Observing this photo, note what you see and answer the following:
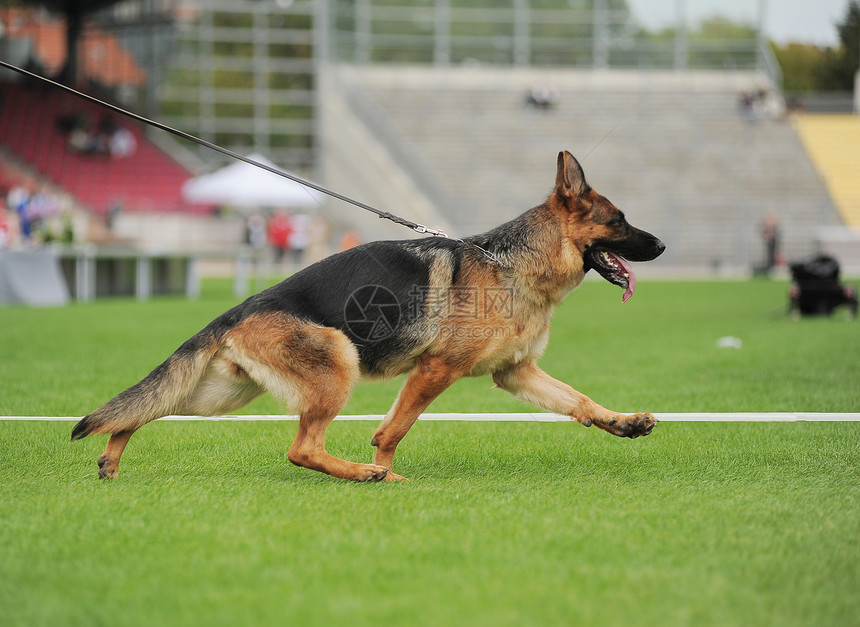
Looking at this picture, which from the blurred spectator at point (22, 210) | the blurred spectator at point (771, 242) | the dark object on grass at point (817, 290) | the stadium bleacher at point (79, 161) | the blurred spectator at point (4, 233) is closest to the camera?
the dark object on grass at point (817, 290)

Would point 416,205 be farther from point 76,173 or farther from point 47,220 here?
point 47,220

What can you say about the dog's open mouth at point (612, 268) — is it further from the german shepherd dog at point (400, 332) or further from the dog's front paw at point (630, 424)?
the dog's front paw at point (630, 424)

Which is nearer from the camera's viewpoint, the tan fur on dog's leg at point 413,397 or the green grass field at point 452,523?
the green grass field at point 452,523

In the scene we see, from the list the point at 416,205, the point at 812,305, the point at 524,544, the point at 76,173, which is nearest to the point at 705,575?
the point at 524,544

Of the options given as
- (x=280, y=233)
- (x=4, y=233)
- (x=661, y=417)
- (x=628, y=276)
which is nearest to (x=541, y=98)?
(x=280, y=233)

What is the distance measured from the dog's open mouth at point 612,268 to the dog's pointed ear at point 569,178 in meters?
0.37

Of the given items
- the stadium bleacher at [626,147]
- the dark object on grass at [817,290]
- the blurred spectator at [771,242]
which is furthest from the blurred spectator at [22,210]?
the blurred spectator at [771,242]

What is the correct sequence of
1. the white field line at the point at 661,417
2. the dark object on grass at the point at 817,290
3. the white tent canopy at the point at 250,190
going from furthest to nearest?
the white tent canopy at the point at 250,190 < the dark object on grass at the point at 817,290 < the white field line at the point at 661,417

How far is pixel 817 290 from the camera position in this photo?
54.4 feet

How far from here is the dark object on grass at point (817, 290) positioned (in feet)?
54.4

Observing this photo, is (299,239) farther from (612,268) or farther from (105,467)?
(105,467)

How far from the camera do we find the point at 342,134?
Result: 39844 millimetres

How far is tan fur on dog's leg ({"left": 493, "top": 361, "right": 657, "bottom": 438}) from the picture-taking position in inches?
209

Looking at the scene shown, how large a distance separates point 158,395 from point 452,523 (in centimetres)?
181
